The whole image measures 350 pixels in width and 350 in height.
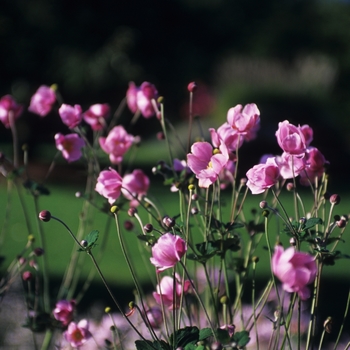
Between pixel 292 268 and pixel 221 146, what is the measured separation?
422 millimetres

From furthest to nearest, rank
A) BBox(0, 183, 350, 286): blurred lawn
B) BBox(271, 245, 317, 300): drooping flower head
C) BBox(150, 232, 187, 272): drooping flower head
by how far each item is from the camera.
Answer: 1. BBox(0, 183, 350, 286): blurred lawn
2. BBox(150, 232, 187, 272): drooping flower head
3. BBox(271, 245, 317, 300): drooping flower head

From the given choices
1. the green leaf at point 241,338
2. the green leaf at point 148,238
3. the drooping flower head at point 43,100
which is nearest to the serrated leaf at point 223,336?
the green leaf at point 241,338

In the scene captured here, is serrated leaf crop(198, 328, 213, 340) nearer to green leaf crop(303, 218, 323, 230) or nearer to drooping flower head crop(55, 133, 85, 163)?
green leaf crop(303, 218, 323, 230)

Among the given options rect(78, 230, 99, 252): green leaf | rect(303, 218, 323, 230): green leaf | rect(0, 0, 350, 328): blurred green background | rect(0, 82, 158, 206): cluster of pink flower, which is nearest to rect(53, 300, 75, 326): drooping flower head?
rect(0, 82, 158, 206): cluster of pink flower

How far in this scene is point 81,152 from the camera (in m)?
1.82

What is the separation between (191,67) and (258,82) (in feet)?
27.2

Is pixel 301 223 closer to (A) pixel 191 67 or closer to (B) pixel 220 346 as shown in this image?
(B) pixel 220 346

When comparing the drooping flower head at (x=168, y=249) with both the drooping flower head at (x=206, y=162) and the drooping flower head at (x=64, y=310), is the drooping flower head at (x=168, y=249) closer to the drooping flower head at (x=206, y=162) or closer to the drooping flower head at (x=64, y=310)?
the drooping flower head at (x=206, y=162)

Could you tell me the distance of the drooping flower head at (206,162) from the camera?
1.35 m

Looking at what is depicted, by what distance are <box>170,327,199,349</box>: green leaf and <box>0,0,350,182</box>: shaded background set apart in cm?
810

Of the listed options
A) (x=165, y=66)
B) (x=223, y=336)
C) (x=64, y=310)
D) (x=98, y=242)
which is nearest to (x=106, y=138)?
(x=64, y=310)

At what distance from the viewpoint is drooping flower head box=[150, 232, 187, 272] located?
1.18 m

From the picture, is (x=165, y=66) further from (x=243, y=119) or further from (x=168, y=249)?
(x=168, y=249)

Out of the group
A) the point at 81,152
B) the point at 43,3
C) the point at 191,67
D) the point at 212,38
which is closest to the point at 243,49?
the point at 212,38
